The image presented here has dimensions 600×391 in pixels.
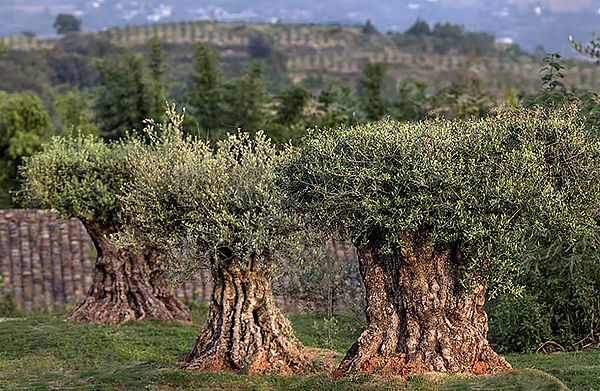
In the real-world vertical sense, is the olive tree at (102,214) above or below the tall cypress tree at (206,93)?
below

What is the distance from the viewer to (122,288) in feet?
68.3

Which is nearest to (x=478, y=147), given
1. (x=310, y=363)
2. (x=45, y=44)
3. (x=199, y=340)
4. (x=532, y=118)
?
(x=532, y=118)

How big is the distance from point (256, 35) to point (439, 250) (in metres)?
114

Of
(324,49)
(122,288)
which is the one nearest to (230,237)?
(122,288)

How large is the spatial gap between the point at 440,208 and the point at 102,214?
10.5 meters

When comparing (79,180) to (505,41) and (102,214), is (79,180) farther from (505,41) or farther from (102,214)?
(505,41)

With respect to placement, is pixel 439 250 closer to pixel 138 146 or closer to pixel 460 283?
pixel 460 283

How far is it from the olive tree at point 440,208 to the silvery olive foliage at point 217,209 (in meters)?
1.48

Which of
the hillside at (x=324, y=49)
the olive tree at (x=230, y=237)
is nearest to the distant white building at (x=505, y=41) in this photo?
the hillside at (x=324, y=49)

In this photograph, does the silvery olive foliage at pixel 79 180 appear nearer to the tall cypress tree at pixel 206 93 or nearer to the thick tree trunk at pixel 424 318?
the thick tree trunk at pixel 424 318

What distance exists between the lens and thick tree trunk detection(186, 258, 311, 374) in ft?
48.0

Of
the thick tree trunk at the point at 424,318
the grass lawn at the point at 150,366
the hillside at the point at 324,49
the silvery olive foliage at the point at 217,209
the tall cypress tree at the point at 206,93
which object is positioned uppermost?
the hillside at the point at 324,49

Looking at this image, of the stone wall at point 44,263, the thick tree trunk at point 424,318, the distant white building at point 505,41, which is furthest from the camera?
the distant white building at point 505,41

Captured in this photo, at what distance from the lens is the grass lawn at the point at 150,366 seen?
12.0 meters
